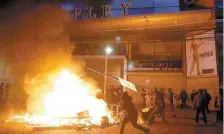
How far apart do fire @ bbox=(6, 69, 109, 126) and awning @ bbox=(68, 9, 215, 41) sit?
6507 mm

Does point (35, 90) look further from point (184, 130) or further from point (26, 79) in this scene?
point (184, 130)

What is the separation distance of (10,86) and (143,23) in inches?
400

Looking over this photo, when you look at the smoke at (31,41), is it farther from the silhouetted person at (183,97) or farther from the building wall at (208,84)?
the building wall at (208,84)

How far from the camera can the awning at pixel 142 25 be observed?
1503cm

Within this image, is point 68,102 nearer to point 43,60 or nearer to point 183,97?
point 43,60

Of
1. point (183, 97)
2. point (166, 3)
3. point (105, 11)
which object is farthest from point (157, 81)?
point (105, 11)

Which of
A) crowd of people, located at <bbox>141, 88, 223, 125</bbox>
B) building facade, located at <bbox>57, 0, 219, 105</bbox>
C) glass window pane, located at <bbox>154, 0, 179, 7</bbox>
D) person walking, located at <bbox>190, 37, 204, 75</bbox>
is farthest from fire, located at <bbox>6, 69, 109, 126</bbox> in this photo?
glass window pane, located at <bbox>154, 0, 179, 7</bbox>

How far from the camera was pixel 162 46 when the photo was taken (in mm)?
20062

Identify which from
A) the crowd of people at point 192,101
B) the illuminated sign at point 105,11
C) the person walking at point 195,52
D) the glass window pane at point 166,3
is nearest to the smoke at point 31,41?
the crowd of people at point 192,101

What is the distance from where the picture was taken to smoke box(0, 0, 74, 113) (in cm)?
1120

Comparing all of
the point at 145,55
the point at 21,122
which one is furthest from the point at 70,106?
the point at 145,55

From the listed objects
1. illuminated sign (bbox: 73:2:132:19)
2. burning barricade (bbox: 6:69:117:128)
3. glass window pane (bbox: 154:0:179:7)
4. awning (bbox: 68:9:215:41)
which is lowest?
burning barricade (bbox: 6:69:117:128)

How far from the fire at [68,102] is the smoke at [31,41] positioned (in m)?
1.02

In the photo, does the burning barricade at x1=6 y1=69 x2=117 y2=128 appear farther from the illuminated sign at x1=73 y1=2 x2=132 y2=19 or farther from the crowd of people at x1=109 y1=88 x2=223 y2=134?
the illuminated sign at x1=73 y1=2 x2=132 y2=19
